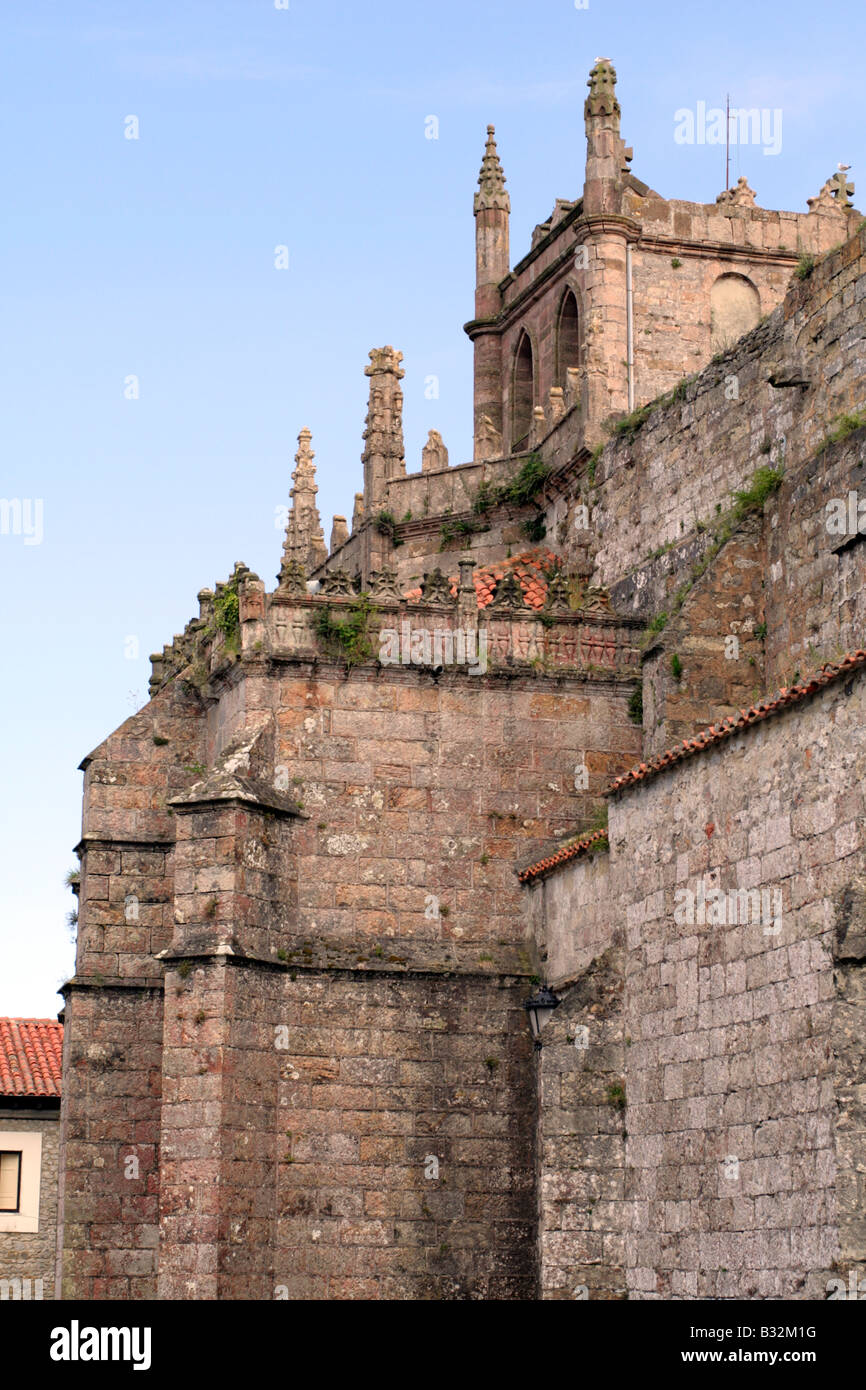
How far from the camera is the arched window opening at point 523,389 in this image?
3688 centimetres

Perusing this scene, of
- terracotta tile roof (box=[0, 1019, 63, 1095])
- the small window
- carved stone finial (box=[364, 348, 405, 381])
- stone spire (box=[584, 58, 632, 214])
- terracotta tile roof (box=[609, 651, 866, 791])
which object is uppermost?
stone spire (box=[584, 58, 632, 214])

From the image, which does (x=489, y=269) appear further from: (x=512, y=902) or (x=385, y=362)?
(x=512, y=902)

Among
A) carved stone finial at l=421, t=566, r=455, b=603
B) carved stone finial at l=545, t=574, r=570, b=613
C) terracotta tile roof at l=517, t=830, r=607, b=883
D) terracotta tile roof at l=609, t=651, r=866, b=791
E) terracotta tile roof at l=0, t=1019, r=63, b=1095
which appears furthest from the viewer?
terracotta tile roof at l=0, t=1019, r=63, b=1095

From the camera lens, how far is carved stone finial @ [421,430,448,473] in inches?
1351

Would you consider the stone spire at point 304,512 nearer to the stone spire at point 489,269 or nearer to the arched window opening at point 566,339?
the stone spire at point 489,269

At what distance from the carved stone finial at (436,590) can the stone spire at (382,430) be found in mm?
8961

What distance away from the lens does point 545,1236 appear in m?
20.0

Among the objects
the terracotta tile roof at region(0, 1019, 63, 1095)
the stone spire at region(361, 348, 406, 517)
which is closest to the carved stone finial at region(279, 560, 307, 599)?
the stone spire at region(361, 348, 406, 517)

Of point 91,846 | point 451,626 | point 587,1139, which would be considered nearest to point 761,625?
point 451,626

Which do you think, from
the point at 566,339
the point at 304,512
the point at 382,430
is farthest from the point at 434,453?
the point at 304,512

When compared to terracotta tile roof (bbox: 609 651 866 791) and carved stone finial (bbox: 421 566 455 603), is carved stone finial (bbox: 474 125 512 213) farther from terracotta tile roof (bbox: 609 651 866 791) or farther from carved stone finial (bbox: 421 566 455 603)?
terracotta tile roof (bbox: 609 651 866 791)

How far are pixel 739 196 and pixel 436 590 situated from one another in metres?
12.8

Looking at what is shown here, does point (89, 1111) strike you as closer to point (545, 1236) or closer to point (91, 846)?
point (91, 846)

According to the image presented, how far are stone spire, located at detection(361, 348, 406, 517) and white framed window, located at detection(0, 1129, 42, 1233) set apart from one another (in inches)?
459
